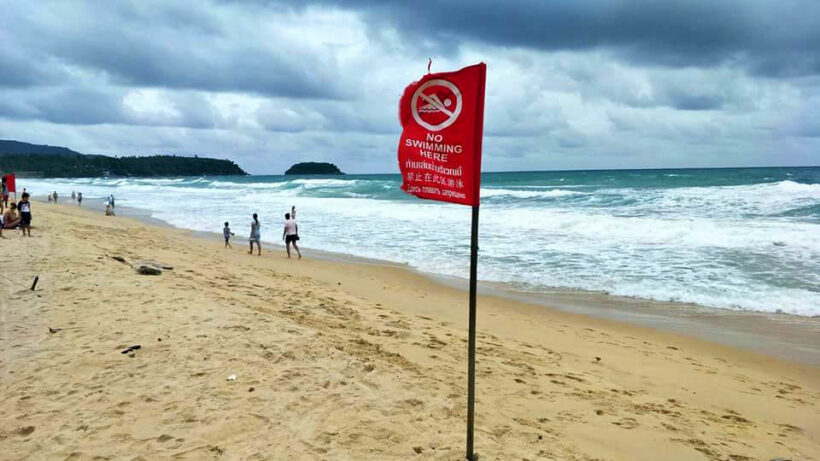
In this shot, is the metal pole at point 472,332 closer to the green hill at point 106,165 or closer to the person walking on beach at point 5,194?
the person walking on beach at point 5,194

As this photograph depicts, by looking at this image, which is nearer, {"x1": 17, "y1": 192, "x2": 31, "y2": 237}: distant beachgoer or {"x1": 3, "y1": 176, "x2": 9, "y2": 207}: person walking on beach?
{"x1": 17, "y1": 192, "x2": 31, "y2": 237}: distant beachgoer

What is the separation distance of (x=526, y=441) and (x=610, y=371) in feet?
9.03

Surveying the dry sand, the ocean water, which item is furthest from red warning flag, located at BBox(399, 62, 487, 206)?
the ocean water

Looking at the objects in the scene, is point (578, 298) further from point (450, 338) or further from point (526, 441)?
point (526, 441)

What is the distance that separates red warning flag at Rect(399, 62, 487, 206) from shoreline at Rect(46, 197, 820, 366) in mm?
6664

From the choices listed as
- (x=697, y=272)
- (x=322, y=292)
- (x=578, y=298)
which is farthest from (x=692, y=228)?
(x=322, y=292)

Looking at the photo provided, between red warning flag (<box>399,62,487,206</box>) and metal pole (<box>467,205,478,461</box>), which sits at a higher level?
red warning flag (<box>399,62,487,206</box>)

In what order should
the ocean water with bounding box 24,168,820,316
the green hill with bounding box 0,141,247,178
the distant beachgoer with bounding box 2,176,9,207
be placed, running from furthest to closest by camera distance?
1. the green hill with bounding box 0,141,247,178
2. the distant beachgoer with bounding box 2,176,9,207
3. the ocean water with bounding box 24,168,820,316

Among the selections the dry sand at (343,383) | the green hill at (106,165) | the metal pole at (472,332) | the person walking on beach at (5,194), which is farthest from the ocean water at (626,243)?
the green hill at (106,165)

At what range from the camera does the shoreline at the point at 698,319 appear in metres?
7.89

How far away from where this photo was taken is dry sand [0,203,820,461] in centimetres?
397

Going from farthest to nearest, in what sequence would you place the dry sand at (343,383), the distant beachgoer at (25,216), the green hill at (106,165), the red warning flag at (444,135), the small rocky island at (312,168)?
the small rocky island at (312,168) < the green hill at (106,165) < the distant beachgoer at (25,216) < the dry sand at (343,383) < the red warning flag at (444,135)

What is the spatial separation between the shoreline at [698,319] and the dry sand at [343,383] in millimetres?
448

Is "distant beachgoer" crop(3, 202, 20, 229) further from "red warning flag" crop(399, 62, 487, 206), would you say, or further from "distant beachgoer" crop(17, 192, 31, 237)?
"red warning flag" crop(399, 62, 487, 206)
